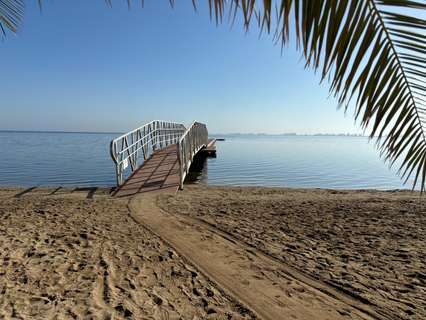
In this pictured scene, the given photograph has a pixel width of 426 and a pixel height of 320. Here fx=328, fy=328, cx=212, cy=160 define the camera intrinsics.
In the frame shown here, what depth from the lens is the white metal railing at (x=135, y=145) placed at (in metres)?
9.62

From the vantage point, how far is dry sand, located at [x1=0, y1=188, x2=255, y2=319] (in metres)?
2.82

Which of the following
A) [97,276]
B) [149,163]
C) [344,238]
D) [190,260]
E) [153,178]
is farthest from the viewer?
[149,163]

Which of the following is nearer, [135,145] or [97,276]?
[97,276]

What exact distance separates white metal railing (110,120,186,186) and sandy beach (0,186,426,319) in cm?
276

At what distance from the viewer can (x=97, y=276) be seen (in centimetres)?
343

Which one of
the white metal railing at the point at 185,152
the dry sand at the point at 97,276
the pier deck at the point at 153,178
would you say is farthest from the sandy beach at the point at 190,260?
the white metal railing at the point at 185,152

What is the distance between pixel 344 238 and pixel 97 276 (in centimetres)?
363

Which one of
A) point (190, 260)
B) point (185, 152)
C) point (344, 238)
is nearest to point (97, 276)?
point (190, 260)

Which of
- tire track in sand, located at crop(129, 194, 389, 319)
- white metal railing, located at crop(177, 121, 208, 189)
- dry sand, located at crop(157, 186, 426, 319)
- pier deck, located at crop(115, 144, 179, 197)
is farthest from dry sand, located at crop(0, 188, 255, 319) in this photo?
white metal railing, located at crop(177, 121, 208, 189)

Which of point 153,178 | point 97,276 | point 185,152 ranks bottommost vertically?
point 97,276

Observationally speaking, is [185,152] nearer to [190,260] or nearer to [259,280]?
[190,260]

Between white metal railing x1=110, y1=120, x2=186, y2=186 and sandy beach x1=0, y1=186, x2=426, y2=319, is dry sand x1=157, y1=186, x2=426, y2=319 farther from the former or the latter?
white metal railing x1=110, y1=120, x2=186, y2=186

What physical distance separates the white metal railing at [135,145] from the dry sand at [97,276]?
4121 millimetres

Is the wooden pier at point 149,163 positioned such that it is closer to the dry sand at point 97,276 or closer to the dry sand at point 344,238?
the dry sand at point 344,238
